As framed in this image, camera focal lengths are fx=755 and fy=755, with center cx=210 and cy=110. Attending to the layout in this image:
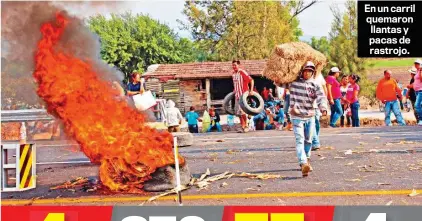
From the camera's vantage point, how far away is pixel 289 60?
5832 millimetres

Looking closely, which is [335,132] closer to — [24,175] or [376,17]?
[376,17]

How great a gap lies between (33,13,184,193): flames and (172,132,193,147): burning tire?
2.07ft

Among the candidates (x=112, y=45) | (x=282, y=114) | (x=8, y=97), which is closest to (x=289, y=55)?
(x=282, y=114)

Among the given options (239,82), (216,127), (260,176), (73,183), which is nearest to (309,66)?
(239,82)

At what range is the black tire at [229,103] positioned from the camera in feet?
21.4

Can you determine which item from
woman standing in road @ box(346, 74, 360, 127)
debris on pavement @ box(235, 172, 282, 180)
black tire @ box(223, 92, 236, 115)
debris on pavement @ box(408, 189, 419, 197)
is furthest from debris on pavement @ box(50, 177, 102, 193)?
woman standing in road @ box(346, 74, 360, 127)

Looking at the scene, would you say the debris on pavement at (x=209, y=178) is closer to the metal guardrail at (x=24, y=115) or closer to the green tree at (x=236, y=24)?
the green tree at (x=236, y=24)

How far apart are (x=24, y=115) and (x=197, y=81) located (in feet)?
4.82

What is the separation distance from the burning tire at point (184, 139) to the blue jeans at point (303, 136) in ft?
3.60

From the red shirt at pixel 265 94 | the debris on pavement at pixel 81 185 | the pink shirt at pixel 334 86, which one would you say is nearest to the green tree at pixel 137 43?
the red shirt at pixel 265 94

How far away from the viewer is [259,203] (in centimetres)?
544

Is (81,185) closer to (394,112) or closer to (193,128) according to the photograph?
(193,128)

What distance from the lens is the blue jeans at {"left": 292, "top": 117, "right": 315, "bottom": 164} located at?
5.98 meters

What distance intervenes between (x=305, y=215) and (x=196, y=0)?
2.04 metres
